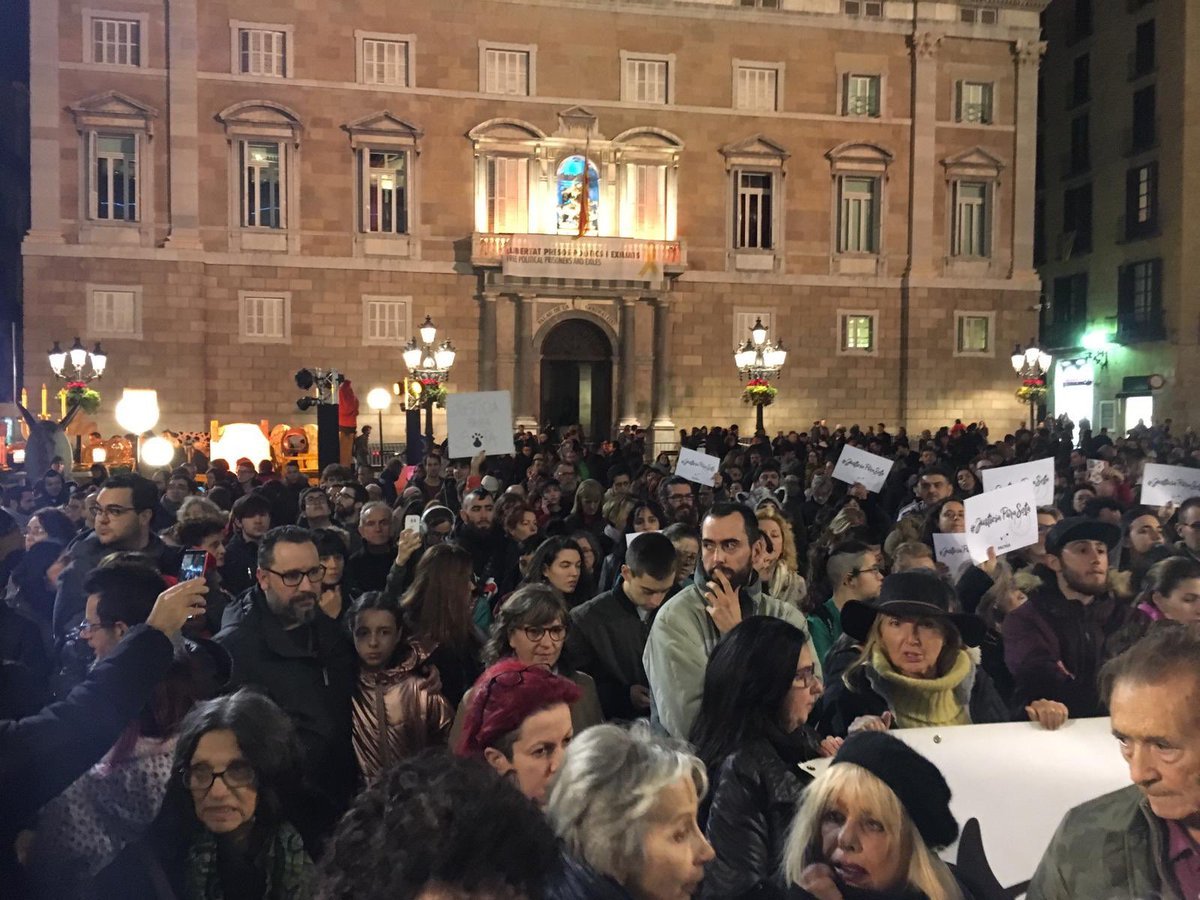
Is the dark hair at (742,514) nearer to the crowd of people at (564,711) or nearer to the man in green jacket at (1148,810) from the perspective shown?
the crowd of people at (564,711)

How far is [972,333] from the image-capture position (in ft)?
99.4

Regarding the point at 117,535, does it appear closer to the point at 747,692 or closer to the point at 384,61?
the point at 747,692

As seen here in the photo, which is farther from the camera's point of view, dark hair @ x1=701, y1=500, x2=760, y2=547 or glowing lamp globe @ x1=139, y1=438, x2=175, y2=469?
glowing lamp globe @ x1=139, y1=438, x2=175, y2=469

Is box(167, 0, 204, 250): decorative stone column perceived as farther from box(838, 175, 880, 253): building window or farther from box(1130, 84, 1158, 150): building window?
box(1130, 84, 1158, 150): building window

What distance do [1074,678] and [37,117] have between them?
27.3m

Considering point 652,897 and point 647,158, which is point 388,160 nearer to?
point 647,158

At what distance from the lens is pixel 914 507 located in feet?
30.0

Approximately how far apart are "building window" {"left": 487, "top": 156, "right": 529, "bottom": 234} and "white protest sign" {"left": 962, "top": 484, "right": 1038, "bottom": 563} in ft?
72.3

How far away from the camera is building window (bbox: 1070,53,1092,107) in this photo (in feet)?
121

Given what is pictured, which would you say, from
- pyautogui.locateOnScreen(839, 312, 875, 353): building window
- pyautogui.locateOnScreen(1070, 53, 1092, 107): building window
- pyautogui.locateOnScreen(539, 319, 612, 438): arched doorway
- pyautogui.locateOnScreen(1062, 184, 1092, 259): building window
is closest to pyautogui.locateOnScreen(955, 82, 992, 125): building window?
pyautogui.locateOnScreen(839, 312, 875, 353): building window

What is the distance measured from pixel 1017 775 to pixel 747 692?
41.1 inches

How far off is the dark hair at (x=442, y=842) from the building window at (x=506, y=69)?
27789mm

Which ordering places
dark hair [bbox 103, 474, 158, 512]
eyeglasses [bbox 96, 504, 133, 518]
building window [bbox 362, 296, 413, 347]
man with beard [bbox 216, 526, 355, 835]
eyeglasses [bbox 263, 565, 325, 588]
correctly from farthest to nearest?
building window [bbox 362, 296, 413, 347], dark hair [bbox 103, 474, 158, 512], eyeglasses [bbox 96, 504, 133, 518], eyeglasses [bbox 263, 565, 325, 588], man with beard [bbox 216, 526, 355, 835]

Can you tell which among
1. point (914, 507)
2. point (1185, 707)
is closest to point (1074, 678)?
point (1185, 707)
